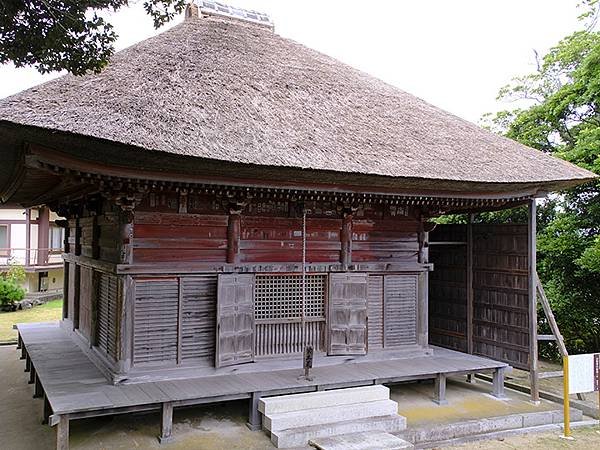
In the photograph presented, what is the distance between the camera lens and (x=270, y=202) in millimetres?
8750

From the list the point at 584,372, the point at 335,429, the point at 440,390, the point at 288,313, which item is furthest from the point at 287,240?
the point at 584,372

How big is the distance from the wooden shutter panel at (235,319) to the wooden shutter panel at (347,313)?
1518 mm

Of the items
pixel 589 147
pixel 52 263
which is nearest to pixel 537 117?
pixel 589 147

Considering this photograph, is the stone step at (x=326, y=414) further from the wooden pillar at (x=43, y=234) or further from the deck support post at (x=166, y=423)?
the wooden pillar at (x=43, y=234)

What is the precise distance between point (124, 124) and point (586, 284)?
10.8 m

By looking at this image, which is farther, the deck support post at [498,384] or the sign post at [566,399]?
the deck support post at [498,384]

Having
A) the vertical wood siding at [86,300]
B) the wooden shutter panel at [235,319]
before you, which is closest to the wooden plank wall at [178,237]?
the wooden shutter panel at [235,319]

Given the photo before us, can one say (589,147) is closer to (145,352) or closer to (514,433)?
(514,433)

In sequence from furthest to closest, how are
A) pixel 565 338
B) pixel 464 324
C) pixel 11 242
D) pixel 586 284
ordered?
pixel 11 242 → pixel 565 338 → pixel 586 284 → pixel 464 324

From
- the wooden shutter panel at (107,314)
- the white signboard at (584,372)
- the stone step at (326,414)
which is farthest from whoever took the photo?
the white signboard at (584,372)

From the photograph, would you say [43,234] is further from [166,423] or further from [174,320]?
[166,423]

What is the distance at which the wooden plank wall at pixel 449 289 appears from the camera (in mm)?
11164

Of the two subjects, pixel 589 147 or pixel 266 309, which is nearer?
pixel 266 309

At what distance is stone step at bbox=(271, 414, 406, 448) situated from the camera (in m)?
6.91
